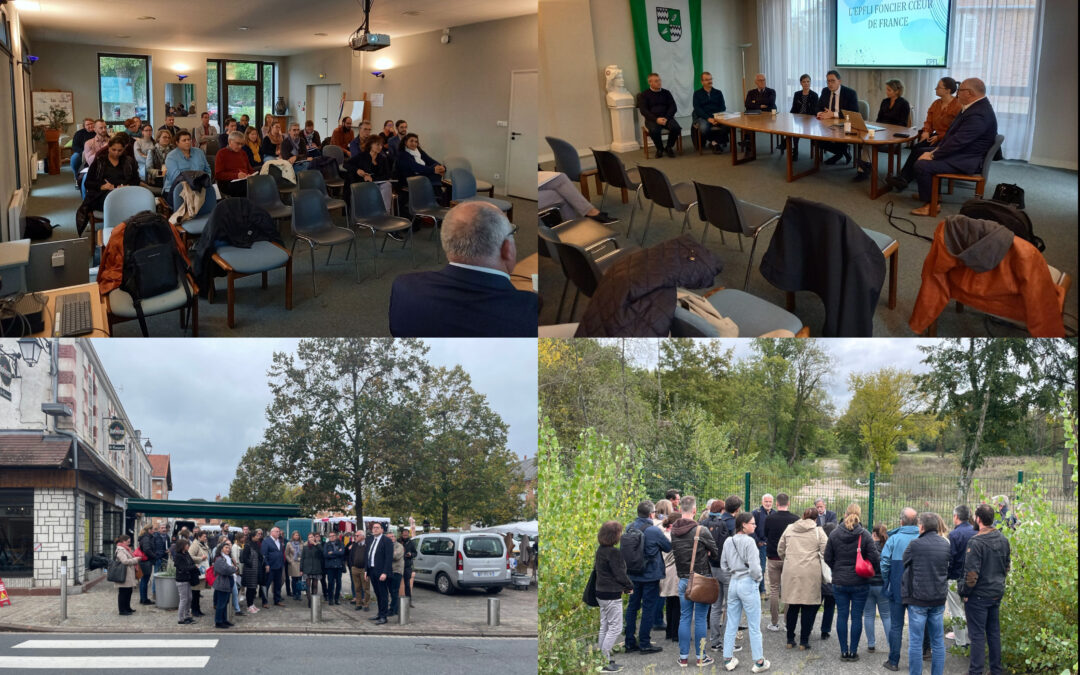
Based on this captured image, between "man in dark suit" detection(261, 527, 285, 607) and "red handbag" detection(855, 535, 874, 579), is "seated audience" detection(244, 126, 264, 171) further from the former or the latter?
"red handbag" detection(855, 535, 874, 579)

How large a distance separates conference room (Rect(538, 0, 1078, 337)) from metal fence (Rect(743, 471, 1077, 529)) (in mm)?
661

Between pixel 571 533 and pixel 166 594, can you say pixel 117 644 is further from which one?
pixel 571 533

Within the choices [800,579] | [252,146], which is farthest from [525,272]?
[252,146]

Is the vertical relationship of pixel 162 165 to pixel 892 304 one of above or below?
above

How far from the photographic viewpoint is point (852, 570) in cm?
372

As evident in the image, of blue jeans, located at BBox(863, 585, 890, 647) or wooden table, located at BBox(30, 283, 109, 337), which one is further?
blue jeans, located at BBox(863, 585, 890, 647)

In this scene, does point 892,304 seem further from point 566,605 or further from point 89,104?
point 89,104

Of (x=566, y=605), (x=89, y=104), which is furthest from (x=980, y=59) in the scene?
(x=89, y=104)

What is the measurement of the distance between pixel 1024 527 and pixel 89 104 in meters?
5.20

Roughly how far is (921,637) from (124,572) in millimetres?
3390

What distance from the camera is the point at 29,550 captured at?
313 centimetres

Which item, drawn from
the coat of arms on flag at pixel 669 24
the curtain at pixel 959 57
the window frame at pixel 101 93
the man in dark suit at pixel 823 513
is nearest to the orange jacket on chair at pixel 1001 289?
the curtain at pixel 959 57

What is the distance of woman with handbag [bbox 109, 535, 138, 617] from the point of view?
10.4ft

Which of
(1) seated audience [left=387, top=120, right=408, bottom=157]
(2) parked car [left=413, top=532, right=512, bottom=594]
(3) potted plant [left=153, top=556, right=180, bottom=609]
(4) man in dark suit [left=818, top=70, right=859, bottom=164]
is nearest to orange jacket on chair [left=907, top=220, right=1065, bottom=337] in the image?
(4) man in dark suit [left=818, top=70, right=859, bottom=164]
